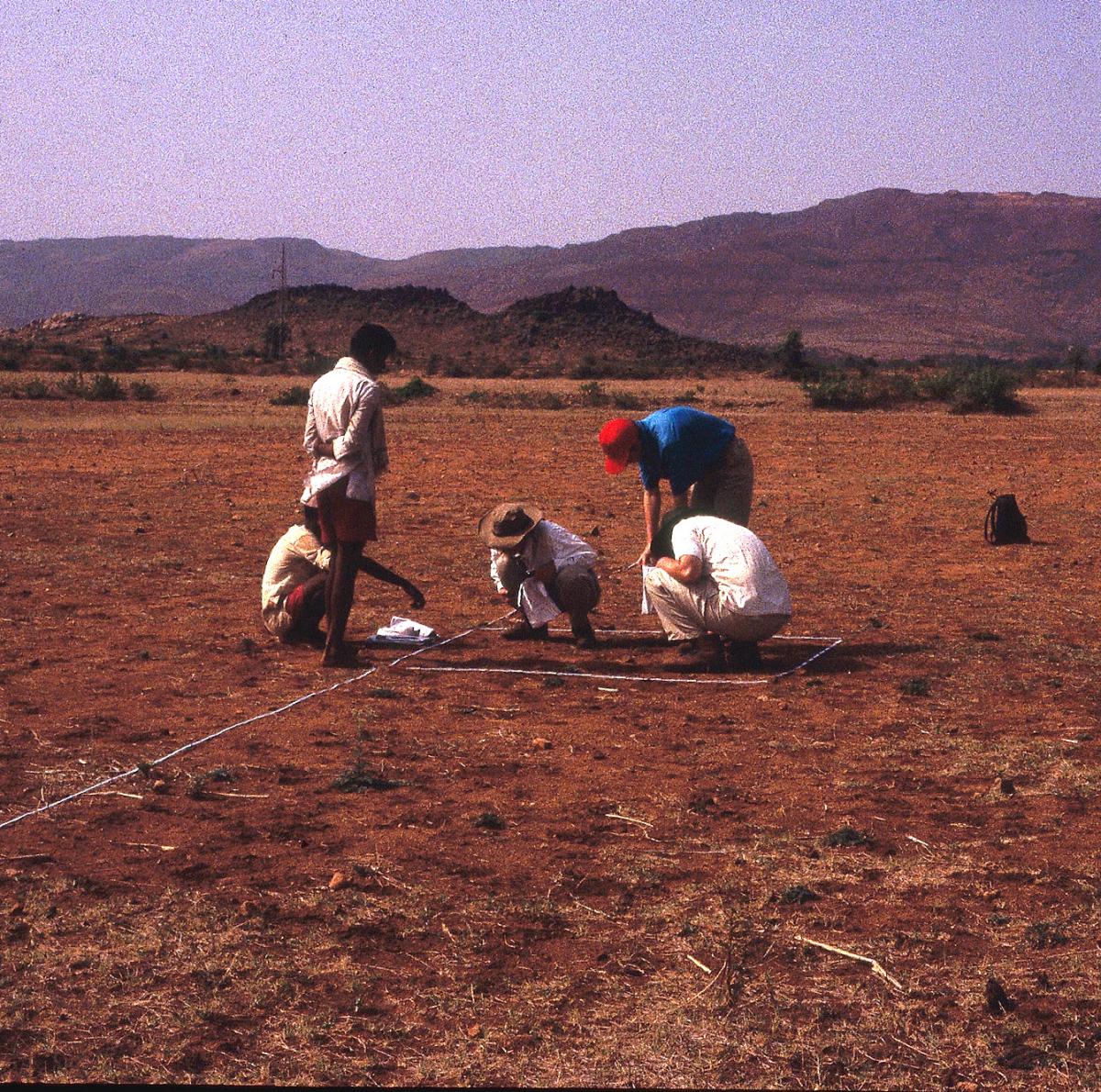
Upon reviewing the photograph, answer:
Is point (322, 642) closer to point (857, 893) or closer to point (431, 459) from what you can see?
point (857, 893)

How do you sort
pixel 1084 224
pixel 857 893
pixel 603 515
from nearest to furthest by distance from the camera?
pixel 857 893 < pixel 603 515 < pixel 1084 224

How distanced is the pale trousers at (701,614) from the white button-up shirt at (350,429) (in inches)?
63.4

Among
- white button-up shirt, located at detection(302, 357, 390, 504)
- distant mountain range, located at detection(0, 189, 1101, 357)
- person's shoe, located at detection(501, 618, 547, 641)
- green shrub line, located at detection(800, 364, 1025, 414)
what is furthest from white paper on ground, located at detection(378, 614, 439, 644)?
distant mountain range, located at detection(0, 189, 1101, 357)

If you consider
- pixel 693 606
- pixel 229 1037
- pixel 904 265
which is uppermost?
pixel 904 265

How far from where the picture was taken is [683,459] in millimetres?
8195

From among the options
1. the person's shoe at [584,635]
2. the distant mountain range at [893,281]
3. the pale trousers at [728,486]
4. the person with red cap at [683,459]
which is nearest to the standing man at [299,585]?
the person's shoe at [584,635]

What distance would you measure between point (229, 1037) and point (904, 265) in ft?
557

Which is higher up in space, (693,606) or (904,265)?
(904,265)

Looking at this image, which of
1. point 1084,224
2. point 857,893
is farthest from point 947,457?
point 1084,224

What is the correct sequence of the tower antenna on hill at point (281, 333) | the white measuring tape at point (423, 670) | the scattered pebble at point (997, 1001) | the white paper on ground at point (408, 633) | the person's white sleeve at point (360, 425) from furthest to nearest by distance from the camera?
the tower antenna on hill at point (281, 333), the white paper on ground at point (408, 633), the person's white sleeve at point (360, 425), the white measuring tape at point (423, 670), the scattered pebble at point (997, 1001)

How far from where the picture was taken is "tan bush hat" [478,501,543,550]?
8398 millimetres

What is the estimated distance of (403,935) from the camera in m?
4.57

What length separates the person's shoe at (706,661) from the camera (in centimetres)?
805

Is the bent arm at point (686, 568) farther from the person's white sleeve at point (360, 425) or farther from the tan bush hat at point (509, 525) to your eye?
the person's white sleeve at point (360, 425)
